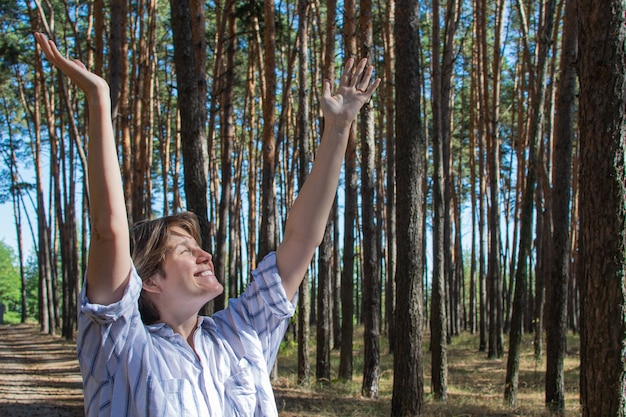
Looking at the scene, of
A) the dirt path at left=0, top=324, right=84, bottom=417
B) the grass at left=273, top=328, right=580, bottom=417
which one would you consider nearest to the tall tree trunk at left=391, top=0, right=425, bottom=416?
the grass at left=273, top=328, right=580, bottom=417

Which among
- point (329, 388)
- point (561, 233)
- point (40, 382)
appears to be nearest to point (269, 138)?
point (329, 388)

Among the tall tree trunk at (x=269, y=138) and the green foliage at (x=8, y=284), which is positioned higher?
the tall tree trunk at (x=269, y=138)

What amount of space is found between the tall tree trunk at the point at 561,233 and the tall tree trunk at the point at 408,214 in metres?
2.31

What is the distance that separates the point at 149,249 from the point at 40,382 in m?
9.61

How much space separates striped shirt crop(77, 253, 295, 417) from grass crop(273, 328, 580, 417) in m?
6.17

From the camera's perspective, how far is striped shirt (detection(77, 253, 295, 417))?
67.7 inches

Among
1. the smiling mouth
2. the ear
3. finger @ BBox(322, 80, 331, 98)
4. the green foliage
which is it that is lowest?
the green foliage

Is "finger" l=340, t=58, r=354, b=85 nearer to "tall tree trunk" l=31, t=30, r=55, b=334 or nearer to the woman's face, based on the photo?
the woman's face

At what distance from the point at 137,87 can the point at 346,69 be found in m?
12.5

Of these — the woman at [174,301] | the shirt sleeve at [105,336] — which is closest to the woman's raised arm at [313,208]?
the woman at [174,301]

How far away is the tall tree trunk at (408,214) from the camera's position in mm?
7547

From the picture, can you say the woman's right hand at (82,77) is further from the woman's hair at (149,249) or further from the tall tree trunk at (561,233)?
the tall tree trunk at (561,233)

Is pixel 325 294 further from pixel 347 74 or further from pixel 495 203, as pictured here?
pixel 347 74

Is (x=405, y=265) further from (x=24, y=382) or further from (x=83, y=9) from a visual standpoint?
(x=83, y=9)
